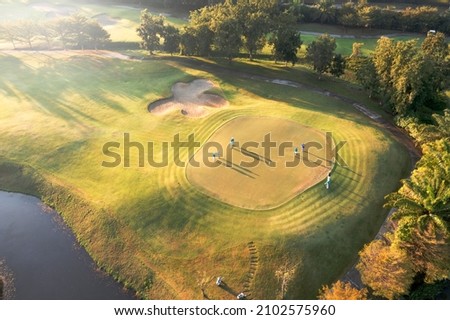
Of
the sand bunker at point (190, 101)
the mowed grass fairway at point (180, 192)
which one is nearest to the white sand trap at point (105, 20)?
the mowed grass fairway at point (180, 192)

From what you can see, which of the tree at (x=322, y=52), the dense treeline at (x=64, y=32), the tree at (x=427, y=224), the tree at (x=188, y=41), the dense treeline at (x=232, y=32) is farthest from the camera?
the dense treeline at (x=64, y=32)

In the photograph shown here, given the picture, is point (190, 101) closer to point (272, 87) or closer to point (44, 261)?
point (272, 87)

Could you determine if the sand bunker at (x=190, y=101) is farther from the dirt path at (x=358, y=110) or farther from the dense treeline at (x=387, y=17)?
the dense treeline at (x=387, y=17)

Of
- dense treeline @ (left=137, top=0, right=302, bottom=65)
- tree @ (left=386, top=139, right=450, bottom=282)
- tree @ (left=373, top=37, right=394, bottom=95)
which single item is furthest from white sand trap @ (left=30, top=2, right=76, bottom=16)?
tree @ (left=386, top=139, right=450, bottom=282)

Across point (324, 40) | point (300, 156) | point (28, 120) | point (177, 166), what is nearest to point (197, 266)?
point (177, 166)

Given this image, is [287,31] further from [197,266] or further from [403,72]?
[197,266]

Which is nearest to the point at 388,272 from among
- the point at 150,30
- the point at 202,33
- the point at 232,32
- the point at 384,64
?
the point at 384,64
